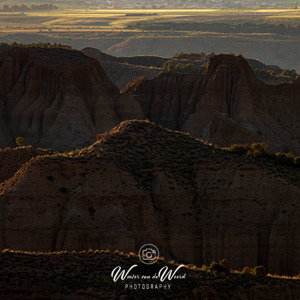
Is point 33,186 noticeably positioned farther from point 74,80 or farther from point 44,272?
point 74,80

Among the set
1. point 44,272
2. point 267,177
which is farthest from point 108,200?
point 44,272

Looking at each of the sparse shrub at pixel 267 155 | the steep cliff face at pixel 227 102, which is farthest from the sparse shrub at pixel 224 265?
the steep cliff face at pixel 227 102

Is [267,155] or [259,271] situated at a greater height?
[267,155]

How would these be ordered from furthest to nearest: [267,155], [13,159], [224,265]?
1. [13,159]
2. [267,155]
3. [224,265]

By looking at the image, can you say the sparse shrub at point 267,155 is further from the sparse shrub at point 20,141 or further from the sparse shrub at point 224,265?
the sparse shrub at point 20,141

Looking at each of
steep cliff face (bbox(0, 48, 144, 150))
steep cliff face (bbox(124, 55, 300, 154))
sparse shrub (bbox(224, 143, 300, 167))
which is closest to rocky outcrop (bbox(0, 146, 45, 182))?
sparse shrub (bbox(224, 143, 300, 167))

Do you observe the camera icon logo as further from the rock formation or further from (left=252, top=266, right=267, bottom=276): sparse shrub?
the rock formation

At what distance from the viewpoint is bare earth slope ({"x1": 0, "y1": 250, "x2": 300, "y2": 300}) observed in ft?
181

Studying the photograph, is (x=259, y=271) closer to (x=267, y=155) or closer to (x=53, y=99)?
(x=267, y=155)

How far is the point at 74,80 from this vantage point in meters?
135

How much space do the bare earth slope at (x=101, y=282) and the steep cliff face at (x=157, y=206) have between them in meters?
12.9

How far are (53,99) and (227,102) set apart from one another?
1704 cm

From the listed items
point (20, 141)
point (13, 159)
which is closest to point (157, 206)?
point (13, 159)

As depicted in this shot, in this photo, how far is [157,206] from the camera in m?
75.8
